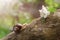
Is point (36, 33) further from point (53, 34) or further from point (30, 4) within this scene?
point (30, 4)

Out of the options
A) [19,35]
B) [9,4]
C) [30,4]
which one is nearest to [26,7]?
[30,4]

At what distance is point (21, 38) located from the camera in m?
1.06

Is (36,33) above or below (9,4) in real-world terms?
below

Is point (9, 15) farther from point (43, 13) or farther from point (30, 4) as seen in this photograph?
point (43, 13)

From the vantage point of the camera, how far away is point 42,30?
3.32 ft

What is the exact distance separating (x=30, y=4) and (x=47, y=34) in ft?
7.25

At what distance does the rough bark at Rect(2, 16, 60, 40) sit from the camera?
3.25 ft

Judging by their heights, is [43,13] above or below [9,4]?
below

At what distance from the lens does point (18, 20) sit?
3.05 m

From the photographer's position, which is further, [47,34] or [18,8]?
[18,8]

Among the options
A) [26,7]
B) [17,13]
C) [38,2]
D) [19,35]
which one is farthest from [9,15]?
[19,35]

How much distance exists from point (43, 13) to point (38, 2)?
6.86 ft

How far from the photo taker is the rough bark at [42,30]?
Answer: 3.25 feet

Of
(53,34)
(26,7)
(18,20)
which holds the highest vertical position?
(26,7)
